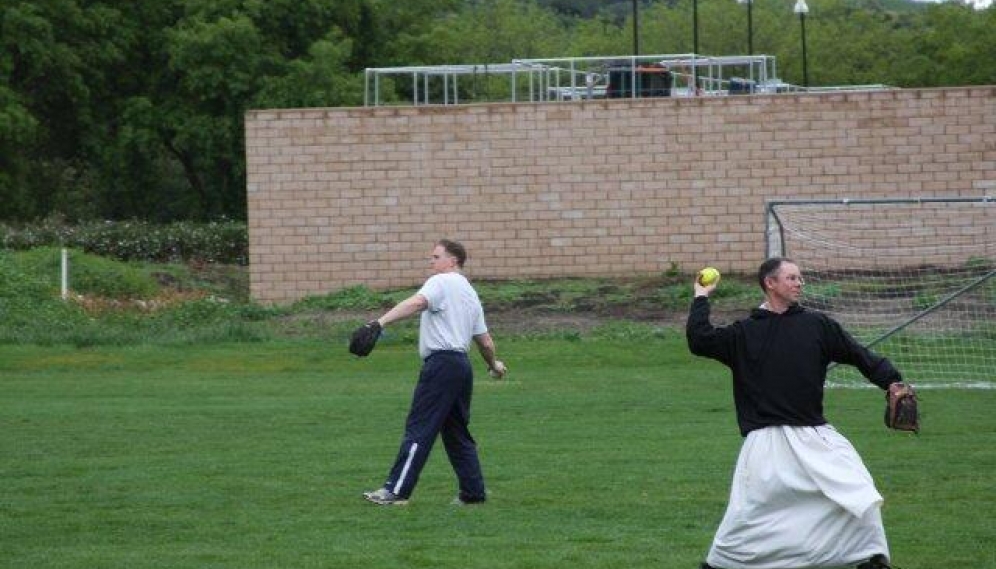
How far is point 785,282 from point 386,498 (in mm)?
4430

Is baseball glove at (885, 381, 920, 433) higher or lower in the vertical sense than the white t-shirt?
lower

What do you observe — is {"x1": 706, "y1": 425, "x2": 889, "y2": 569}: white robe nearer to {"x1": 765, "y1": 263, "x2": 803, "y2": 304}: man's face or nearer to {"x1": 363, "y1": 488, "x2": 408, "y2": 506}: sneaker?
{"x1": 765, "y1": 263, "x2": 803, "y2": 304}: man's face

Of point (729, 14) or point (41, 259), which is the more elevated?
point (729, 14)

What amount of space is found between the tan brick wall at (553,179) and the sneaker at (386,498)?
21.7 meters

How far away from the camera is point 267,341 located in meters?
30.1

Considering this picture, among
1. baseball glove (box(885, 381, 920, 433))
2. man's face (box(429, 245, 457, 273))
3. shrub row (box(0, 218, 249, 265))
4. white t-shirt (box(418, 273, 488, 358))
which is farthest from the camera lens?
shrub row (box(0, 218, 249, 265))

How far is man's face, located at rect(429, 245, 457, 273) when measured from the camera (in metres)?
13.0

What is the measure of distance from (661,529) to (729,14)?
233ft

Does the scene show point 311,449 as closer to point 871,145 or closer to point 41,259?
point 871,145

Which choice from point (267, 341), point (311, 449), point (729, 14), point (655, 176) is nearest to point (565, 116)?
point (655, 176)

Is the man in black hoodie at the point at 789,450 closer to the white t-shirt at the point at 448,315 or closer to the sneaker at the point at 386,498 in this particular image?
the white t-shirt at the point at 448,315

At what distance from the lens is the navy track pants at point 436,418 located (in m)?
12.9

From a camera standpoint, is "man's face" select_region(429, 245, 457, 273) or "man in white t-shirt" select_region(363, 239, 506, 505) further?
"man's face" select_region(429, 245, 457, 273)

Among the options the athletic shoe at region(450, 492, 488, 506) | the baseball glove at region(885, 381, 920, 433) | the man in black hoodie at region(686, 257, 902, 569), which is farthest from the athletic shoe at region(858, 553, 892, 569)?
the athletic shoe at region(450, 492, 488, 506)
